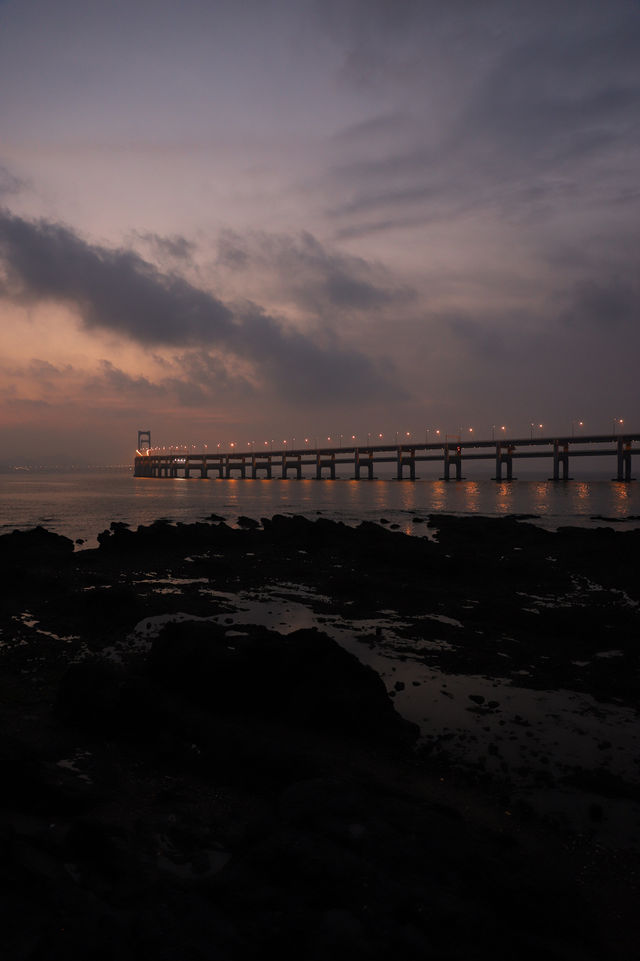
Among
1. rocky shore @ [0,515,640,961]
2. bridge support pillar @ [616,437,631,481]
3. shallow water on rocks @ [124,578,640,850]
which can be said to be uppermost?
bridge support pillar @ [616,437,631,481]

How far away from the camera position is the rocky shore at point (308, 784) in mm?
3383

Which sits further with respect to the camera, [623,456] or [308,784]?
[623,456]

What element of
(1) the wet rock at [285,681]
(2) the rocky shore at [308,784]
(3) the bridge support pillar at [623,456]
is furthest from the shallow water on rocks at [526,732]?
(3) the bridge support pillar at [623,456]

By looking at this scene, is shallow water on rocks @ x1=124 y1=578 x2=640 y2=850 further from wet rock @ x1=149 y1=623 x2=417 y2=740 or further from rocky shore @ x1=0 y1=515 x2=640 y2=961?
wet rock @ x1=149 y1=623 x2=417 y2=740

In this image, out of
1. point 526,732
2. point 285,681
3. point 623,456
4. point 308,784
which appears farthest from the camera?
point 623,456

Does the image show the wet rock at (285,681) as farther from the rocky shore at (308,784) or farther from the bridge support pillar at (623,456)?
the bridge support pillar at (623,456)

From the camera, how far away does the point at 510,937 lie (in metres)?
3.42

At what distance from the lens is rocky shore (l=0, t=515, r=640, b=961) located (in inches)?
133

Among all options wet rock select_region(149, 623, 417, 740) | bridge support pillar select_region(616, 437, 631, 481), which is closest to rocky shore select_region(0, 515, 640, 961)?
wet rock select_region(149, 623, 417, 740)

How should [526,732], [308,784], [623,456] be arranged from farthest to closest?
1. [623,456]
2. [526,732]
3. [308,784]

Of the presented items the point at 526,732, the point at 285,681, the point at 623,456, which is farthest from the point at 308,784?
the point at 623,456

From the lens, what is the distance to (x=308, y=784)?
15.9ft

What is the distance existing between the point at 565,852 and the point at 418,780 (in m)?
1.49

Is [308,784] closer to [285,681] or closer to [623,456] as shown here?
[285,681]
